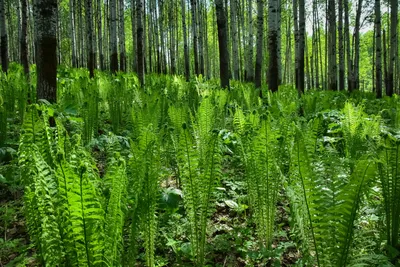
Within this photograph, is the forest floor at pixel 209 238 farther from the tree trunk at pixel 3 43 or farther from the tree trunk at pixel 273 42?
the tree trunk at pixel 3 43

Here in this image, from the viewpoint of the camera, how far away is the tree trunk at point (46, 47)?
3.35 metres

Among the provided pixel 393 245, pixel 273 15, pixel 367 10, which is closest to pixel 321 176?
pixel 393 245

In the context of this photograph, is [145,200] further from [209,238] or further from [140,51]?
[140,51]

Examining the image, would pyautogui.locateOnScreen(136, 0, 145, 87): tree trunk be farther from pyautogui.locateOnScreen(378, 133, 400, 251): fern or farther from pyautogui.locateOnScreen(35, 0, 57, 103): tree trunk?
pyautogui.locateOnScreen(378, 133, 400, 251): fern

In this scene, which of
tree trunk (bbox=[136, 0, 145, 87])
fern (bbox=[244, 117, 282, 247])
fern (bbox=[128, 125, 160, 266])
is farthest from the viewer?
tree trunk (bbox=[136, 0, 145, 87])

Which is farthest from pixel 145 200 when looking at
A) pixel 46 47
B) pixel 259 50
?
pixel 259 50

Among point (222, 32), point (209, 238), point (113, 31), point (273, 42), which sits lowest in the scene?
point (209, 238)

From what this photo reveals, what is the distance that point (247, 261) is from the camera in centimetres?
192

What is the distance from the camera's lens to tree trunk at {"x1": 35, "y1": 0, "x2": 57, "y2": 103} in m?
3.35

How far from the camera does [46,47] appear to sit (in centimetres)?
338

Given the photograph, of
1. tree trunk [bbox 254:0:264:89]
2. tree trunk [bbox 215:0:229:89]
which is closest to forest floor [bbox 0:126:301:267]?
tree trunk [bbox 215:0:229:89]

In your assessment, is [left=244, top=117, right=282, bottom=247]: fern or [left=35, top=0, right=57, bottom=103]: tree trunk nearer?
[left=244, top=117, right=282, bottom=247]: fern

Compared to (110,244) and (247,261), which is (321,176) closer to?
(247,261)

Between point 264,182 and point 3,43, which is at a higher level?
point 3,43
